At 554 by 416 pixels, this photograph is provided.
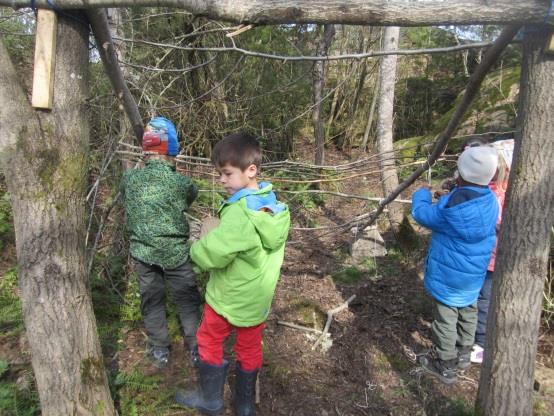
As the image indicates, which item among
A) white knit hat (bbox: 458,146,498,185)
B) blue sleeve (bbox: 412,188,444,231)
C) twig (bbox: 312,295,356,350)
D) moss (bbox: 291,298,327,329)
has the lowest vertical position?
moss (bbox: 291,298,327,329)

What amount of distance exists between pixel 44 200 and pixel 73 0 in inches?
31.3

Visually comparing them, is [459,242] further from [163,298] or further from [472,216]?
[163,298]

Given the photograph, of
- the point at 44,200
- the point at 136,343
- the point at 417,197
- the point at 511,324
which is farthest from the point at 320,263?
the point at 44,200

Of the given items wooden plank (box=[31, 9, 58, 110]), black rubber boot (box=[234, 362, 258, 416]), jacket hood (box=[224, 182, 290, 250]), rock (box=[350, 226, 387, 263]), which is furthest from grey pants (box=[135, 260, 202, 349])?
rock (box=[350, 226, 387, 263])

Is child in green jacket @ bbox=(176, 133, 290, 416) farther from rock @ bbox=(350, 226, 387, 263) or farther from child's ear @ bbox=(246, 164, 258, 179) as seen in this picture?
rock @ bbox=(350, 226, 387, 263)

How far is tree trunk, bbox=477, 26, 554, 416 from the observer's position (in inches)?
63.4

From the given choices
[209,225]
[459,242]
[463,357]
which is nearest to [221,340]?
[209,225]

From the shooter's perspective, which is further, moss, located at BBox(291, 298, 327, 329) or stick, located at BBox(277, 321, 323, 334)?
moss, located at BBox(291, 298, 327, 329)

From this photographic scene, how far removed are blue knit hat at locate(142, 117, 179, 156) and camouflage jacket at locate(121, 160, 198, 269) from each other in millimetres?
81

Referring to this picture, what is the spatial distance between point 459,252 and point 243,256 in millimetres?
1542

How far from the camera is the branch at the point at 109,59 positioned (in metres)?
1.69

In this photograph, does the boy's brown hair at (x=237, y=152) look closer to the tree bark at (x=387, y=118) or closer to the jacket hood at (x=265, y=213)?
the jacket hood at (x=265, y=213)

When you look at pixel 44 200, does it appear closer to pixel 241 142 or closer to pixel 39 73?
pixel 39 73

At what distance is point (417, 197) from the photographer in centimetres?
282
